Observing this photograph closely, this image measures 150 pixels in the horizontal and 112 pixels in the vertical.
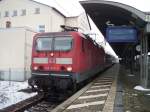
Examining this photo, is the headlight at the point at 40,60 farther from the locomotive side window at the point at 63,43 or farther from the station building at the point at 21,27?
the station building at the point at 21,27

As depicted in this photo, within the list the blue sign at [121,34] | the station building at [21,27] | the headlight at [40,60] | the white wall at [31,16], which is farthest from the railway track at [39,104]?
the white wall at [31,16]

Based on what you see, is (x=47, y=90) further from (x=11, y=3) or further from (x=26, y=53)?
(x=11, y=3)

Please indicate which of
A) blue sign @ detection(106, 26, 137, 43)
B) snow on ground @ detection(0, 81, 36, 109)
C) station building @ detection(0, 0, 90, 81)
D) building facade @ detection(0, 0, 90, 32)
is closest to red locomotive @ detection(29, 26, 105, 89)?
snow on ground @ detection(0, 81, 36, 109)

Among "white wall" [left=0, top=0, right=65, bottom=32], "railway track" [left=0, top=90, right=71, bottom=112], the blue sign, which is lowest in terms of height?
"railway track" [left=0, top=90, right=71, bottom=112]

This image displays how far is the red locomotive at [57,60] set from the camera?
15.4m

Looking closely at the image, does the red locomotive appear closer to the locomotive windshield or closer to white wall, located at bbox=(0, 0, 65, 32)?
the locomotive windshield

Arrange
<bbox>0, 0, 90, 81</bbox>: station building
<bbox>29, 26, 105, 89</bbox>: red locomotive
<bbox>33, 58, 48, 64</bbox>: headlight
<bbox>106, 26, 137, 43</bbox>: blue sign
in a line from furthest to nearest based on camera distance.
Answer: <bbox>0, 0, 90, 81</bbox>: station building, <bbox>106, 26, 137, 43</bbox>: blue sign, <bbox>33, 58, 48, 64</bbox>: headlight, <bbox>29, 26, 105, 89</bbox>: red locomotive

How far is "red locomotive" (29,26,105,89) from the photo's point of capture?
50.4 feet

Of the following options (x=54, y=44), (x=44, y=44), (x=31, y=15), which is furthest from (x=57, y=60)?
(x=31, y=15)

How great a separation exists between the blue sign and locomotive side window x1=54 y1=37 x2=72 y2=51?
3787mm

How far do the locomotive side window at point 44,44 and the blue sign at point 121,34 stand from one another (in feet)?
13.3

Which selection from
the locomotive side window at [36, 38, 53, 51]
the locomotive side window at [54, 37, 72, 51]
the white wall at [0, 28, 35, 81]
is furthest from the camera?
the white wall at [0, 28, 35, 81]

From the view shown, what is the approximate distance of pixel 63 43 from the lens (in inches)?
627

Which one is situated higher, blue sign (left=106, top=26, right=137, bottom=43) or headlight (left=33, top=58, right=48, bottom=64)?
blue sign (left=106, top=26, right=137, bottom=43)
